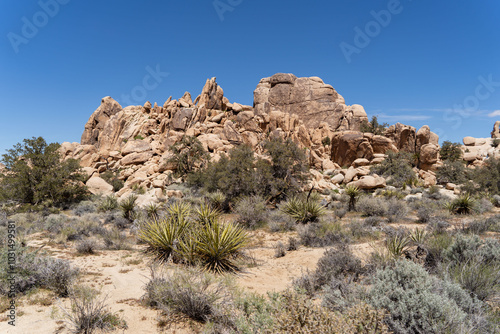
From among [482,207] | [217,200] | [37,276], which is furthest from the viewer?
[217,200]

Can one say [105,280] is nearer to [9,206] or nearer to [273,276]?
[273,276]

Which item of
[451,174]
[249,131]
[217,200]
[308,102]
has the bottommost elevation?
[217,200]

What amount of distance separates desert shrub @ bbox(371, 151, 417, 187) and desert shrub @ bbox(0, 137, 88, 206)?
93.9 ft

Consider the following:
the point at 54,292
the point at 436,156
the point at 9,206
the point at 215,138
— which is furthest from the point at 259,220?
the point at 436,156

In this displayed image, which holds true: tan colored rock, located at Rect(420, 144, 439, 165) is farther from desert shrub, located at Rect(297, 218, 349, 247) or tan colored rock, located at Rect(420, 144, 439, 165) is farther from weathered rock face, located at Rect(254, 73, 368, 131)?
desert shrub, located at Rect(297, 218, 349, 247)

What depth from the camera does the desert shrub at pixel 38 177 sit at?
1702 cm

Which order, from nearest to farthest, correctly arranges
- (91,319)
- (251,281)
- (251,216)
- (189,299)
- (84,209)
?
(91,319) < (189,299) < (251,281) < (251,216) < (84,209)

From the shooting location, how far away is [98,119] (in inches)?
1783

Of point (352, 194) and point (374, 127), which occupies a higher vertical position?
point (374, 127)

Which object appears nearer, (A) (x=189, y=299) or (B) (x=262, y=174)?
(A) (x=189, y=299)

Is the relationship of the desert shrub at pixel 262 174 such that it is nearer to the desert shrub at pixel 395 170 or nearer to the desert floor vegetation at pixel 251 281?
the desert floor vegetation at pixel 251 281

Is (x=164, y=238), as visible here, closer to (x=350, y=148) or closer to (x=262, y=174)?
(x=262, y=174)

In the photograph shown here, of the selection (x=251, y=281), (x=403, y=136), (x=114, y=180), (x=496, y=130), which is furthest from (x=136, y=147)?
(x=496, y=130)

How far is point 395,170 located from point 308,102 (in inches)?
830
